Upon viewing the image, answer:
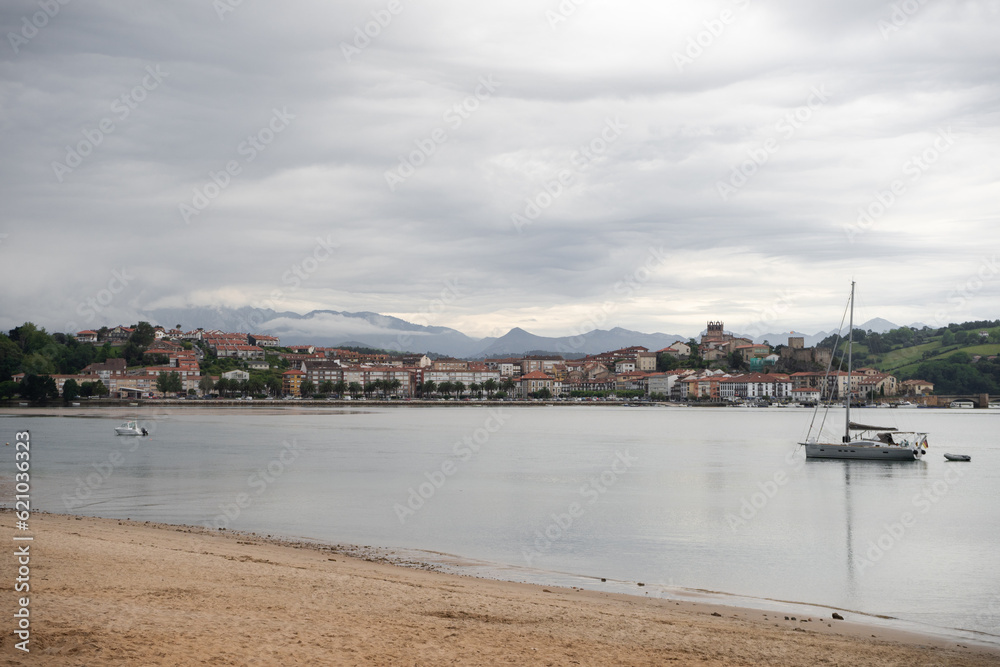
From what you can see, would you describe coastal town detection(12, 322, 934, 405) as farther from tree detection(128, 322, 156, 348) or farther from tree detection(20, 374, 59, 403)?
tree detection(20, 374, 59, 403)

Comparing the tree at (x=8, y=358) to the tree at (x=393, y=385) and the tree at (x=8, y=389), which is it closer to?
the tree at (x=8, y=389)

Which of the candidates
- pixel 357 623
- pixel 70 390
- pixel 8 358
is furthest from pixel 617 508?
pixel 8 358

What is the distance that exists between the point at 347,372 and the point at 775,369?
9659cm

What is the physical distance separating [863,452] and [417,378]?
140206mm

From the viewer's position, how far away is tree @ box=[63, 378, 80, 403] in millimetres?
108688

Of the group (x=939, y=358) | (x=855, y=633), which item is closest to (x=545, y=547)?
(x=855, y=633)

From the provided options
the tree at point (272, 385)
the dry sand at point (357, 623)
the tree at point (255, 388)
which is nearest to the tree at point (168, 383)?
the tree at point (255, 388)

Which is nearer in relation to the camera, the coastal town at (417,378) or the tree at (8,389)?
the tree at (8,389)

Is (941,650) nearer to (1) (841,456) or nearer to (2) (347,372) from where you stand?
(1) (841,456)

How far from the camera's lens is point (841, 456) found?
131ft

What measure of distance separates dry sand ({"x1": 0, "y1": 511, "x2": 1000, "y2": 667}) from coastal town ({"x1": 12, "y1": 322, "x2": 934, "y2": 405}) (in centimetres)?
11556

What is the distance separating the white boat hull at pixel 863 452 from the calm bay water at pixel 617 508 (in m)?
0.60

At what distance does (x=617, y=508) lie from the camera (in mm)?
21891

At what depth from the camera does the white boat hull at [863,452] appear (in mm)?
39594
